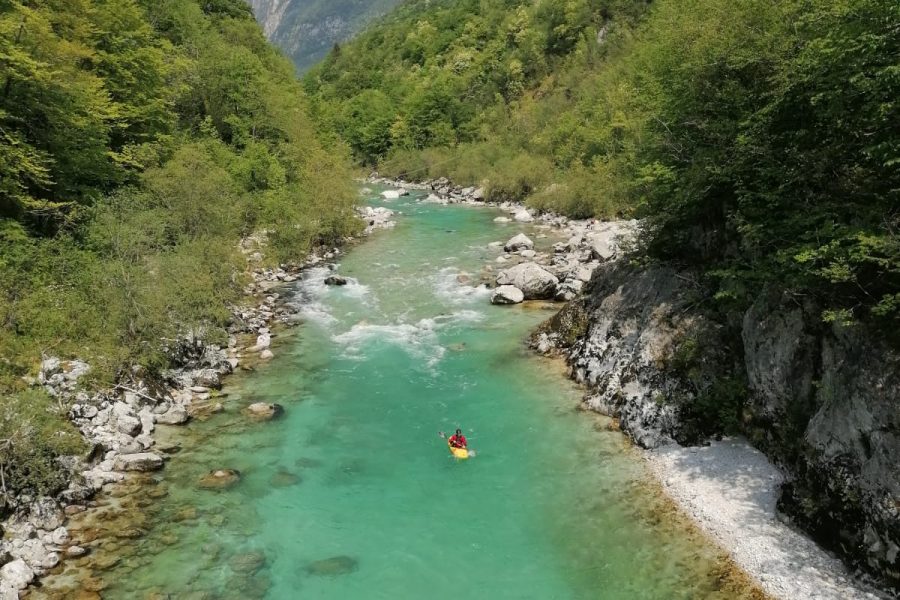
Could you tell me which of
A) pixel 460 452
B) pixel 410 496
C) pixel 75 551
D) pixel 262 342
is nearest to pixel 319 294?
pixel 262 342

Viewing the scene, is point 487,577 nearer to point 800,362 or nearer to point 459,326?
point 800,362

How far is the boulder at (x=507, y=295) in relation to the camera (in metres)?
28.2

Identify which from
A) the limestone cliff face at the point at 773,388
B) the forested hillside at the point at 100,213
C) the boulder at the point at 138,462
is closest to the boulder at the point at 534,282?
the limestone cliff face at the point at 773,388

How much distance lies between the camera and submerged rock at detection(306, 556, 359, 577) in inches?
480

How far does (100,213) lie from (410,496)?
1824 cm

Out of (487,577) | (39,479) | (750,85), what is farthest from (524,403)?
(39,479)

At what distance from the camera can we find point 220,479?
1511cm

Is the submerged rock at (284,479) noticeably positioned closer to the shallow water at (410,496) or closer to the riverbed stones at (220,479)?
the shallow water at (410,496)

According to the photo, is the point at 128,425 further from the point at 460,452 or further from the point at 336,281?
the point at 336,281

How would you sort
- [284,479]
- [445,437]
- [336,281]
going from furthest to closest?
[336,281] → [445,437] → [284,479]

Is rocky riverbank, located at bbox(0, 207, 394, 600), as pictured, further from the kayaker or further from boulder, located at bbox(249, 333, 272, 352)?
the kayaker

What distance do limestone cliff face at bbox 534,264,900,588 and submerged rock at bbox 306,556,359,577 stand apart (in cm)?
864

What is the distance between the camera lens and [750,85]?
663 inches

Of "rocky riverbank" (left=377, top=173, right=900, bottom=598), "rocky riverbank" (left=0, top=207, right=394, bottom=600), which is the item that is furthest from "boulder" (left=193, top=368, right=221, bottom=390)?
"rocky riverbank" (left=377, top=173, right=900, bottom=598)
